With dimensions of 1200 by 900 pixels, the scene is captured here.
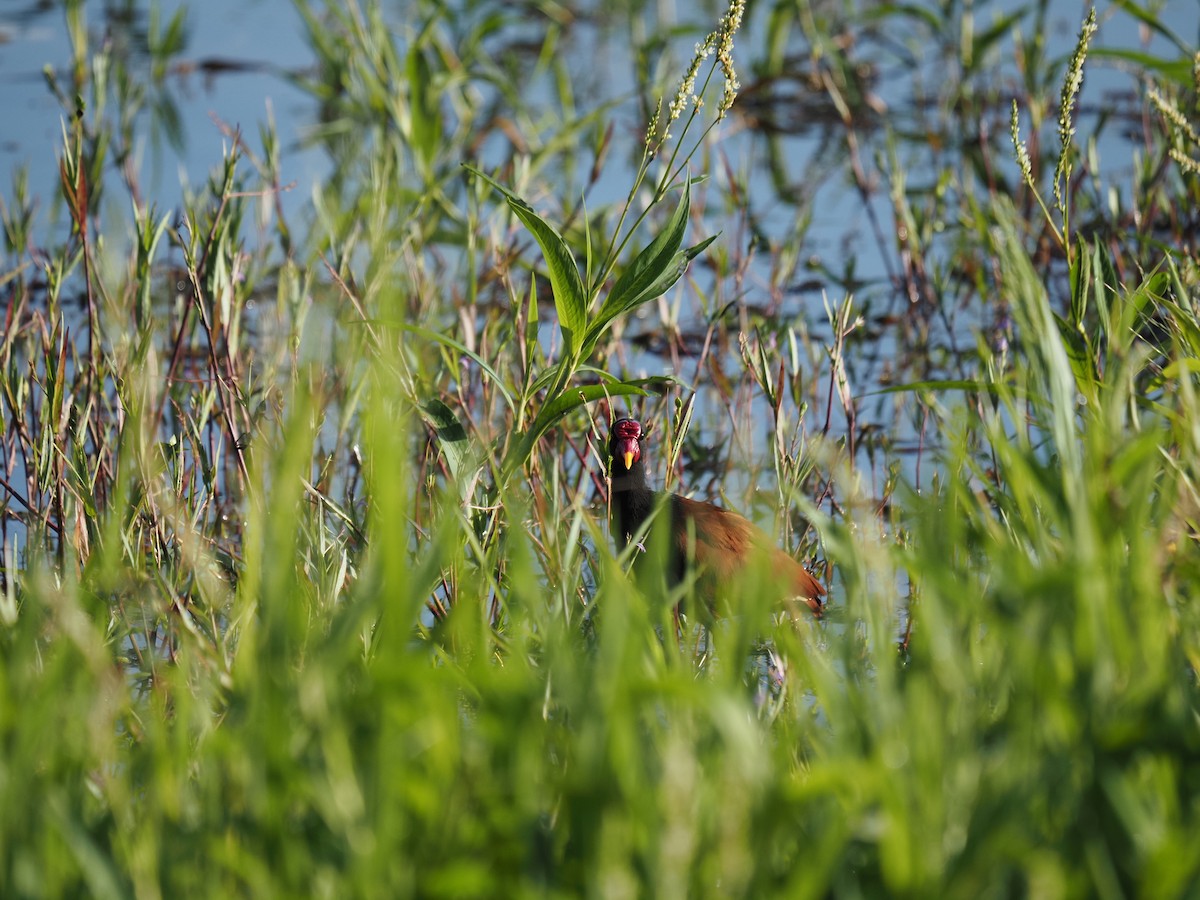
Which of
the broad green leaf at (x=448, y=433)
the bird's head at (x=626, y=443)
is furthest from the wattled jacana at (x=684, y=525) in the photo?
the broad green leaf at (x=448, y=433)

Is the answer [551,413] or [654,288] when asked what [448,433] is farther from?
[654,288]

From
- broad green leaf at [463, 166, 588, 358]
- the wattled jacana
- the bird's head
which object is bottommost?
the wattled jacana

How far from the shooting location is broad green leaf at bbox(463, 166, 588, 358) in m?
2.38

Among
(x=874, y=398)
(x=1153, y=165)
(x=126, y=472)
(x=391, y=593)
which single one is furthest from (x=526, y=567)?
(x=1153, y=165)

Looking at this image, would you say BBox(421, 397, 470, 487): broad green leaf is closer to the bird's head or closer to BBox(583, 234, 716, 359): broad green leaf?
BBox(583, 234, 716, 359): broad green leaf

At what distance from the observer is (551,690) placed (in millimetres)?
1823

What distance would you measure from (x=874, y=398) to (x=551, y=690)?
3.23m

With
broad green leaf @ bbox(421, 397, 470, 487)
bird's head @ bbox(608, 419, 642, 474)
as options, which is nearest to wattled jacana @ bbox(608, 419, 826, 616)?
bird's head @ bbox(608, 419, 642, 474)

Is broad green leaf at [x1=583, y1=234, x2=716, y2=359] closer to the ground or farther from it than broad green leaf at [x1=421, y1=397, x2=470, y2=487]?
farther from it

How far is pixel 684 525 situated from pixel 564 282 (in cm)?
99

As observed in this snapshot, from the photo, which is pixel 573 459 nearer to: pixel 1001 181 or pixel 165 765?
pixel 1001 181

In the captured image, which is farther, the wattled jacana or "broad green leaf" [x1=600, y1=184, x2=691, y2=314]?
the wattled jacana

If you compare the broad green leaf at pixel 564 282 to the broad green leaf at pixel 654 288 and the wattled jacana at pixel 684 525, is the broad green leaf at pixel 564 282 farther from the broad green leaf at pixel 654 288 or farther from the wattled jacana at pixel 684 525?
the wattled jacana at pixel 684 525

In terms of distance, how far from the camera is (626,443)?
3.31 m
